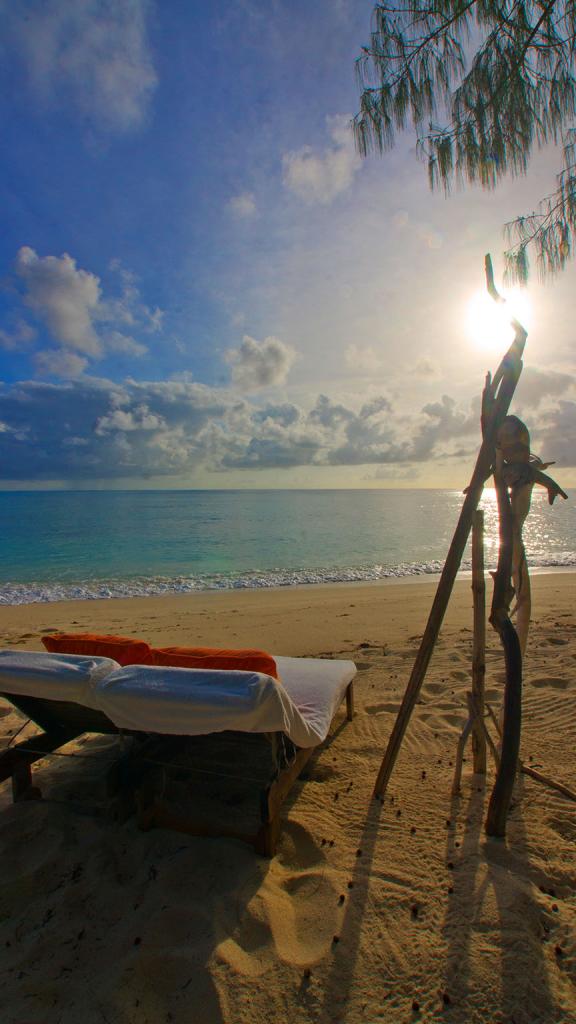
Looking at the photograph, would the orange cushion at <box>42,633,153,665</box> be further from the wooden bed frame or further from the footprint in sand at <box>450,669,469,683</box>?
the footprint in sand at <box>450,669,469,683</box>

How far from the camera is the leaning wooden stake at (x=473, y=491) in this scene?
3426 millimetres

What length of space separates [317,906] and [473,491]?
2.76m

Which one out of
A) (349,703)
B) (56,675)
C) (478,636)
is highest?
(56,675)

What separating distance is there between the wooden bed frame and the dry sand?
0.10 metres

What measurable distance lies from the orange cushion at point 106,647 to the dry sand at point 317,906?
108 cm

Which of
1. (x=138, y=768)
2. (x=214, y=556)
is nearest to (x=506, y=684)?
(x=138, y=768)

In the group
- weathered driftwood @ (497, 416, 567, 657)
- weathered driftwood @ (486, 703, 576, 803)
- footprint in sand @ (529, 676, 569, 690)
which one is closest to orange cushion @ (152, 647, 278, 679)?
weathered driftwood @ (486, 703, 576, 803)

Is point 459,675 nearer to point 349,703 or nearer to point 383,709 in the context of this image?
point 383,709

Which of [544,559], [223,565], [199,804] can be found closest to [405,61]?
[199,804]

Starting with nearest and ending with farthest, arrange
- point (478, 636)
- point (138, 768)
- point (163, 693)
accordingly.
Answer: point (163, 693) → point (138, 768) → point (478, 636)

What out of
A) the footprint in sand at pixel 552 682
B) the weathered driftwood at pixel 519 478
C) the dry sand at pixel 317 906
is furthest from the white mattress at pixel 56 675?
the footprint in sand at pixel 552 682

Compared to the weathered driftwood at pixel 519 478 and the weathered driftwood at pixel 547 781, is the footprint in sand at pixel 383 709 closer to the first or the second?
the weathered driftwood at pixel 547 781

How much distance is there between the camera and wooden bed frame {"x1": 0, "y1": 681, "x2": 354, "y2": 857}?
10.4ft

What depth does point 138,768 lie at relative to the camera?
11.7ft
